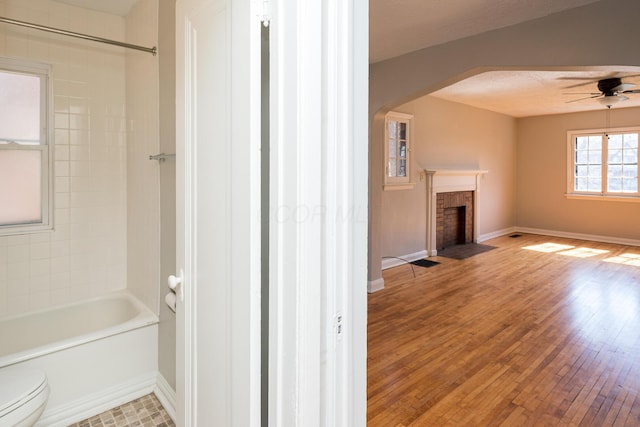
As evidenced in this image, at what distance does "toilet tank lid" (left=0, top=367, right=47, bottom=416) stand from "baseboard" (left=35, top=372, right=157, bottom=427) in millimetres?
397

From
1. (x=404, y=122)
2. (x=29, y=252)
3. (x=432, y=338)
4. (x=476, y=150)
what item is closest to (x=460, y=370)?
(x=432, y=338)

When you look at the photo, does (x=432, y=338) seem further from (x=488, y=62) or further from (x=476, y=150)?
(x=476, y=150)

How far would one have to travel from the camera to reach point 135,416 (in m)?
2.07

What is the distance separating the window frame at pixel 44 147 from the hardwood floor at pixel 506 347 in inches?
101

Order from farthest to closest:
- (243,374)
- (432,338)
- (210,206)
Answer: (432,338), (210,206), (243,374)

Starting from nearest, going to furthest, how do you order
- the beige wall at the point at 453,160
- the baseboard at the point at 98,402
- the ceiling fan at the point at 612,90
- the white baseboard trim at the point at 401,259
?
the baseboard at the point at 98,402 → the ceiling fan at the point at 612,90 → the white baseboard trim at the point at 401,259 → the beige wall at the point at 453,160

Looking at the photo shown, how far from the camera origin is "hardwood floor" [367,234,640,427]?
2.12 metres

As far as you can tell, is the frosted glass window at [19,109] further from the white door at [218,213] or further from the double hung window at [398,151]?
the double hung window at [398,151]

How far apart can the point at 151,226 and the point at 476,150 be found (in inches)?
248

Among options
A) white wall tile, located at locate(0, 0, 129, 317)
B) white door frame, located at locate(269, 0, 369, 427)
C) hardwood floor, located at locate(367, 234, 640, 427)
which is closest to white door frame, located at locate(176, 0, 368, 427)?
white door frame, located at locate(269, 0, 369, 427)

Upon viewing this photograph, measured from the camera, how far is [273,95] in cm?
91

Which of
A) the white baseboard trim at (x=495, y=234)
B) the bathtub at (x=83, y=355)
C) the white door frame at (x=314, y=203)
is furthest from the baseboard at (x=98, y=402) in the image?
the white baseboard trim at (x=495, y=234)

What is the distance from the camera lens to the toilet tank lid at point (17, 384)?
4.95ft

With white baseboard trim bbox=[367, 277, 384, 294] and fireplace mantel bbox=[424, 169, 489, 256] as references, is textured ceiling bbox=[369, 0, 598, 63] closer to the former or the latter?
white baseboard trim bbox=[367, 277, 384, 294]
